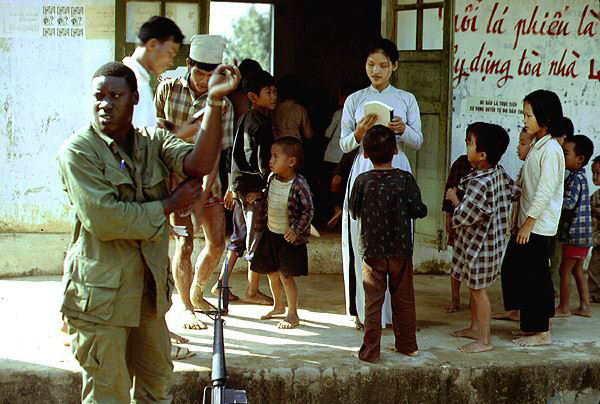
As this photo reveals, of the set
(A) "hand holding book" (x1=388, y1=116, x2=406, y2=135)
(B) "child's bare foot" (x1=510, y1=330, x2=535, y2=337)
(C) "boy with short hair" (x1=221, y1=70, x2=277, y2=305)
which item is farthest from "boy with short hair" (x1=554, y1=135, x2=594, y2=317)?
(C) "boy with short hair" (x1=221, y1=70, x2=277, y2=305)

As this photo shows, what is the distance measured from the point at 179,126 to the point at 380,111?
1.24 metres

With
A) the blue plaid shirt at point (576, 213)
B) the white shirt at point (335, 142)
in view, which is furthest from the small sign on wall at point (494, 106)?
the white shirt at point (335, 142)

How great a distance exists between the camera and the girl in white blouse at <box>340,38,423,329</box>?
5.82 metres

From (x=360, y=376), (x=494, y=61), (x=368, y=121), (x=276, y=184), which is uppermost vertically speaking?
(x=494, y=61)

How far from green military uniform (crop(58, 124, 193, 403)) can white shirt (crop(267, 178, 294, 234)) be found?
215cm

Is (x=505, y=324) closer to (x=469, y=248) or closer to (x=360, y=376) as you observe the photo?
(x=469, y=248)

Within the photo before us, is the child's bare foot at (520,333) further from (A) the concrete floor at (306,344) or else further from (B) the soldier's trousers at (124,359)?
(B) the soldier's trousers at (124,359)

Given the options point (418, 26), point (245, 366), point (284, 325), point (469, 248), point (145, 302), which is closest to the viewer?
point (145, 302)

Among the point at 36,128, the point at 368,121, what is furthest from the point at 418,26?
the point at 36,128

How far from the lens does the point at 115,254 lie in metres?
3.73

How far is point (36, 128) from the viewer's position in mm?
7305

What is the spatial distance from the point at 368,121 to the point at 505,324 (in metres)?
1.80

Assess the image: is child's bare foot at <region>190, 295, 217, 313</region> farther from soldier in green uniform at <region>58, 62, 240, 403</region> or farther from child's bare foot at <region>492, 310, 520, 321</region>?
soldier in green uniform at <region>58, 62, 240, 403</region>

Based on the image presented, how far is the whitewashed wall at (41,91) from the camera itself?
720 cm
